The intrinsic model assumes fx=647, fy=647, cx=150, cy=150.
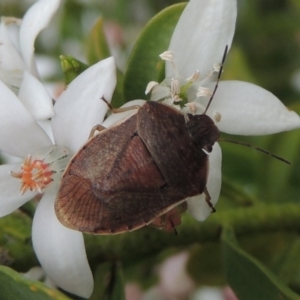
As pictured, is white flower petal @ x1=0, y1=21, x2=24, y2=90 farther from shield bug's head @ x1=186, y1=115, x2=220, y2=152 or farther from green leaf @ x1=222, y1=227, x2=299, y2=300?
green leaf @ x1=222, y1=227, x2=299, y2=300

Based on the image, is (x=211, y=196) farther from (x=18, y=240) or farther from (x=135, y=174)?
(x=18, y=240)

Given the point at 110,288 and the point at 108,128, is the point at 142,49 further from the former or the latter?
the point at 110,288

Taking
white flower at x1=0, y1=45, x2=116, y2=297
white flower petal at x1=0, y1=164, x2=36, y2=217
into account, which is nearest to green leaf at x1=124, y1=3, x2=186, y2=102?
white flower at x1=0, y1=45, x2=116, y2=297

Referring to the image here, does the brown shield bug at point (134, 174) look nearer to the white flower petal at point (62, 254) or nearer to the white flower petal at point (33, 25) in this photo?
the white flower petal at point (62, 254)

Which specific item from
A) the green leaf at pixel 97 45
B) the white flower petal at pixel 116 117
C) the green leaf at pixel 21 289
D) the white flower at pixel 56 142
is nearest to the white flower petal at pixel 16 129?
the white flower at pixel 56 142

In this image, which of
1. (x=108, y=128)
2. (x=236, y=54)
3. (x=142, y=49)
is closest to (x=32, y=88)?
(x=108, y=128)
